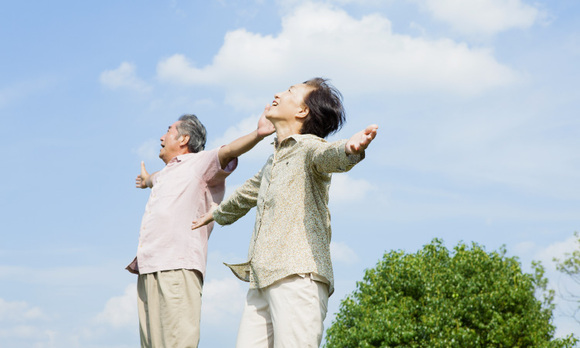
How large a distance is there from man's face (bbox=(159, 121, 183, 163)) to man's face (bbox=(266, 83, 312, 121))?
198cm

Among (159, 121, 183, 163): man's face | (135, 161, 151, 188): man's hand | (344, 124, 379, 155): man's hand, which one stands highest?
(135, 161, 151, 188): man's hand

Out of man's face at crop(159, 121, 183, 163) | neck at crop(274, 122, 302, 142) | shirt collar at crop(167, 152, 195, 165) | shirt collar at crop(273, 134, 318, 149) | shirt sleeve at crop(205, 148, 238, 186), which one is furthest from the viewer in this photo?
man's face at crop(159, 121, 183, 163)

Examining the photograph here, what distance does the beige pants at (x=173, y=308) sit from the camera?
18.7ft

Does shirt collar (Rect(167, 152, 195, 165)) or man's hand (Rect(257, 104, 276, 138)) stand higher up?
shirt collar (Rect(167, 152, 195, 165))

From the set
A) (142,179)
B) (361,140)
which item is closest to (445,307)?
(142,179)

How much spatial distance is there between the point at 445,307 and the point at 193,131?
685 inches

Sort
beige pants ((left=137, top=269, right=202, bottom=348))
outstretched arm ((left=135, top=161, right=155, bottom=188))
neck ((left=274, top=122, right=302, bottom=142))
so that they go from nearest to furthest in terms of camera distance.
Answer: neck ((left=274, top=122, right=302, bottom=142)) < beige pants ((left=137, top=269, right=202, bottom=348)) < outstretched arm ((left=135, top=161, right=155, bottom=188))

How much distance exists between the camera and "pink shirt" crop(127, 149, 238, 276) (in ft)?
19.3

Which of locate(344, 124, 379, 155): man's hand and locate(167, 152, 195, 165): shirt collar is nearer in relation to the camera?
locate(344, 124, 379, 155): man's hand

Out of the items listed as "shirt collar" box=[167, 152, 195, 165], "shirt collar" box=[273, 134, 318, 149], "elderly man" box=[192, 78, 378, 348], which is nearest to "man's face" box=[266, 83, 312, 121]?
"elderly man" box=[192, 78, 378, 348]

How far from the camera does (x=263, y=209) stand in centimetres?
460

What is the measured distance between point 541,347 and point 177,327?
18.9 meters

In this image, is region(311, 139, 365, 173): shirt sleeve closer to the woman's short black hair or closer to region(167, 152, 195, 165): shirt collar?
the woman's short black hair

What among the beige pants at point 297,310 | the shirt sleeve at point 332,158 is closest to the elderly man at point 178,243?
the shirt sleeve at point 332,158
